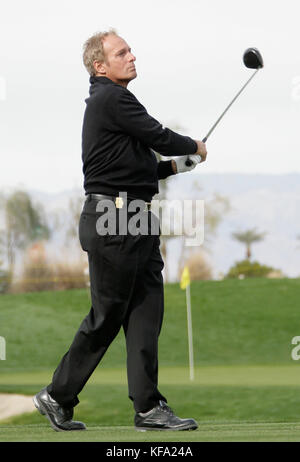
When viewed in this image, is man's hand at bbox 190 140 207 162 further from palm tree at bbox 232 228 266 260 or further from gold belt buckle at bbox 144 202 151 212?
palm tree at bbox 232 228 266 260

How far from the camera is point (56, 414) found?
5.36 meters

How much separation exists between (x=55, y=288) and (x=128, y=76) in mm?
26966

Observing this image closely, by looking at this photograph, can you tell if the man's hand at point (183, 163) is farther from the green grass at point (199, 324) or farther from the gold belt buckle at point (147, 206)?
the green grass at point (199, 324)

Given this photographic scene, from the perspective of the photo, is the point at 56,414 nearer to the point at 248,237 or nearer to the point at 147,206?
the point at 147,206

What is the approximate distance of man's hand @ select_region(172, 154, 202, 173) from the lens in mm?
5477

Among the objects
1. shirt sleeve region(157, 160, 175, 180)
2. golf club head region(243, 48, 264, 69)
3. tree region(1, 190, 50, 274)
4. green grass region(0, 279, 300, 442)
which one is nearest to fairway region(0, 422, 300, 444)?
green grass region(0, 279, 300, 442)

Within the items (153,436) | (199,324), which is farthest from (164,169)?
(199,324)

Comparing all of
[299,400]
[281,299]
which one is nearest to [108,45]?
[299,400]

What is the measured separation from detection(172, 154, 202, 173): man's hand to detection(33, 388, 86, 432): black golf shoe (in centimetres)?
148

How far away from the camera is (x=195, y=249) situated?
36.7 metres

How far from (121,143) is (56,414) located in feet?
5.10

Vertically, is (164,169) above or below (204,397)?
above
